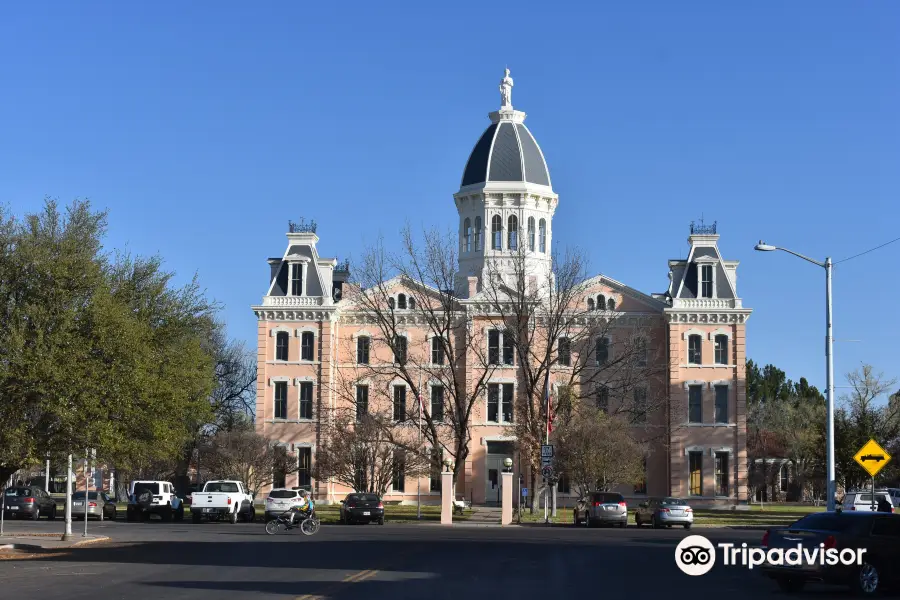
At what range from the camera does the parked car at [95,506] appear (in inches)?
2132

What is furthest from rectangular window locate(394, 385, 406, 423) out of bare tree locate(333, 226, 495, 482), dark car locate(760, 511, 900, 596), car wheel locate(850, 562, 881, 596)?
car wheel locate(850, 562, 881, 596)

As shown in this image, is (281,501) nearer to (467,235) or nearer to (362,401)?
(362,401)

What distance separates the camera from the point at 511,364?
235ft

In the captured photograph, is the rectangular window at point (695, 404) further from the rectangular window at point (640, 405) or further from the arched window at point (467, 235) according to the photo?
the arched window at point (467, 235)

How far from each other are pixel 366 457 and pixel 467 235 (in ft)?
59.2

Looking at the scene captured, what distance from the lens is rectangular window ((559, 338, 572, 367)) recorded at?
62.5m

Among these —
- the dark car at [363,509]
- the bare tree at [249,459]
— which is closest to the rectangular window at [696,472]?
the bare tree at [249,459]

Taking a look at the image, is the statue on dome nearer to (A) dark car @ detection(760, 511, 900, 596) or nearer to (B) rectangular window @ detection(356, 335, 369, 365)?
(B) rectangular window @ detection(356, 335, 369, 365)

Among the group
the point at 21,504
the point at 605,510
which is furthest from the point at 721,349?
the point at 21,504

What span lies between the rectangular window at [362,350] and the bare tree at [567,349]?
7693 millimetres

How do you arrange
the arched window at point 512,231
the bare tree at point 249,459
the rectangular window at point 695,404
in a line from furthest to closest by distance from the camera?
1. the arched window at point 512,231
2. the rectangular window at point 695,404
3. the bare tree at point 249,459

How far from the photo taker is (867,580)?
68.1 ft

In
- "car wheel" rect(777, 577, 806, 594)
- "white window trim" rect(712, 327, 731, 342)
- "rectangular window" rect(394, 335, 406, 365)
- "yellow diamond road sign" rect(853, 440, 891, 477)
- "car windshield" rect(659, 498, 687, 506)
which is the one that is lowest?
"car windshield" rect(659, 498, 687, 506)

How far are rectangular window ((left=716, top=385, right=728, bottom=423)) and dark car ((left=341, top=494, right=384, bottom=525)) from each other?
87.3ft
